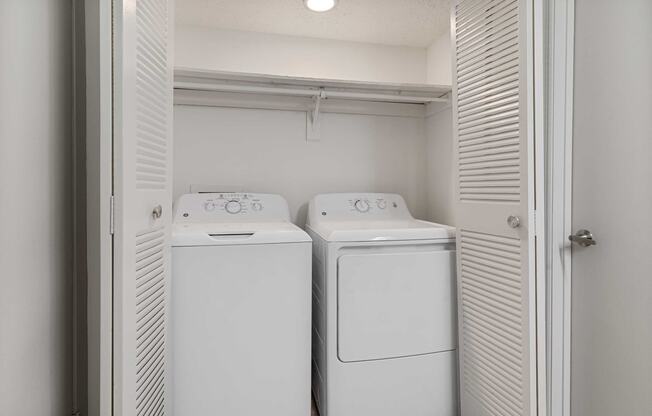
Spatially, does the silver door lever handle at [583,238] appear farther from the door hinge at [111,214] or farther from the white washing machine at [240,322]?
the door hinge at [111,214]

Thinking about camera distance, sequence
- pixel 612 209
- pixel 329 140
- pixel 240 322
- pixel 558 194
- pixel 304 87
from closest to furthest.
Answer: pixel 612 209
pixel 558 194
pixel 240 322
pixel 304 87
pixel 329 140

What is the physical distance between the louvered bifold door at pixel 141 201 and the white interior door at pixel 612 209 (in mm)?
1545

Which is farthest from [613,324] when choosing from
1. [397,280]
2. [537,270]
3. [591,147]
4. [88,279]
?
[88,279]

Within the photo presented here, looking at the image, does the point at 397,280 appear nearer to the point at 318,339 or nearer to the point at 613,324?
the point at 318,339

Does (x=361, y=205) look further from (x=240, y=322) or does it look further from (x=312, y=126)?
(x=240, y=322)

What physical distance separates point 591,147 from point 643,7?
1.48 feet

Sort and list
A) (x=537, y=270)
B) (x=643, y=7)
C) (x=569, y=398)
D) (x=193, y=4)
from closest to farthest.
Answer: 1. (x=643, y=7)
2. (x=537, y=270)
3. (x=569, y=398)
4. (x=193, y=4)

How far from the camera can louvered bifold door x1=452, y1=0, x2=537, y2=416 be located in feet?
4.00

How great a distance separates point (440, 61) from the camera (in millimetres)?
2359

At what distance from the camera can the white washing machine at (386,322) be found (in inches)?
62.7

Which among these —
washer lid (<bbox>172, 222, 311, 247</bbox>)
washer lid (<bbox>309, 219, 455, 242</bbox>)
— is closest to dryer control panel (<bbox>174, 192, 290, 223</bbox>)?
washer lid (<bbox>172, 222, 311, 247</bbox>)

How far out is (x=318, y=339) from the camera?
178cm

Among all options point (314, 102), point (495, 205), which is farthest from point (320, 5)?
point (495, 205)

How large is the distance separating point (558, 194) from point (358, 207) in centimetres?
115
